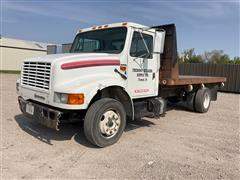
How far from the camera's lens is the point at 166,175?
3.35 meters

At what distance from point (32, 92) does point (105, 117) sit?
5.01 ft

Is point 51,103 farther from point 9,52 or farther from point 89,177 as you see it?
point 9,52

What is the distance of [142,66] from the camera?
5043mm

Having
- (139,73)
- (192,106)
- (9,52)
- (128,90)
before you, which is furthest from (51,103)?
(9,52)

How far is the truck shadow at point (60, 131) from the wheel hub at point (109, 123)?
0.40 meters

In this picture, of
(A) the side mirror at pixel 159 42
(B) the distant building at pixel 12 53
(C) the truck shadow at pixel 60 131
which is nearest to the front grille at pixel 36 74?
(C) the truck shadow at pixel 60 131

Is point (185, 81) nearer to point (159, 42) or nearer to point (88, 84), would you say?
point (159, 42)

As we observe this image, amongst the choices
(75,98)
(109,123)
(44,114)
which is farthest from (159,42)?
(44,114)

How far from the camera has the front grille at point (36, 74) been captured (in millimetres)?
3992

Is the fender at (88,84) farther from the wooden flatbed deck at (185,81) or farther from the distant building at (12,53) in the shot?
the distant building at (12,53)

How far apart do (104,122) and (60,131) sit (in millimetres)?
1475

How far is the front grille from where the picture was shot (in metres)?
3.99

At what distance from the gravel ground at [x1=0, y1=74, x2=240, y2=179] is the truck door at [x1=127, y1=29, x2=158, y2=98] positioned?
41.9 inches

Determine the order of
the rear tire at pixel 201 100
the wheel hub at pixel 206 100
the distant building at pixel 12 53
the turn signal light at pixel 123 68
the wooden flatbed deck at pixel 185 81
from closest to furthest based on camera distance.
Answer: the turn signal light at pixel 123 68 < the wooden flatbed deck at pixel 185 81 < the rear tire at pixel 201 100 < the wheel hub at pixel 206 100 < the distant building at pixel 12 53
